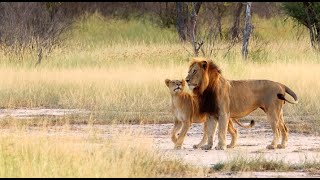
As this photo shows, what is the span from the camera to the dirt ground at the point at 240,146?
10.0m

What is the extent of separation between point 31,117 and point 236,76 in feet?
15.6

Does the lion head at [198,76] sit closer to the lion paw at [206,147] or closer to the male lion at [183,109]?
the male lion at [183,109]

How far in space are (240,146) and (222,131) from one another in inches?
23.8

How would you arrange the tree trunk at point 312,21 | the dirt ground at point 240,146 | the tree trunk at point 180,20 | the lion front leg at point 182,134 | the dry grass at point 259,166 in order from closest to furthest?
the dry grass at point 259,166 → the dirt ground at point 240,146 → the lion front leg at point 182,134 → the tree trunk at point 312,21 → the tree trunk at point 180,20

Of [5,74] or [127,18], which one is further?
[127,18]

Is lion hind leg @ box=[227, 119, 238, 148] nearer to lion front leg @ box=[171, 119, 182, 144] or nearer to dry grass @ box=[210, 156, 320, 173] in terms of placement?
lion front leg @ box=[171, 119, 182, 144]

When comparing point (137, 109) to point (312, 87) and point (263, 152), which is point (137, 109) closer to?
point (312, 87)

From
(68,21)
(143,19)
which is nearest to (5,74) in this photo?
(68,21)

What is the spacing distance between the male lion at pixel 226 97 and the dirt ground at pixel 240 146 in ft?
0.80

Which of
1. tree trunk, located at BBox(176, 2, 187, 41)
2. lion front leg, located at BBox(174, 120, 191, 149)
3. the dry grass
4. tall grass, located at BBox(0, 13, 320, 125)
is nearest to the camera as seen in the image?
the dry grass

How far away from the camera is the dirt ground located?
1002 cm

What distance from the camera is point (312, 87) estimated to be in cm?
1612

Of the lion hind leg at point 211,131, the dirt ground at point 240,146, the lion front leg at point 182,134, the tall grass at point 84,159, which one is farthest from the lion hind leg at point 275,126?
the tall grass at point 84,159

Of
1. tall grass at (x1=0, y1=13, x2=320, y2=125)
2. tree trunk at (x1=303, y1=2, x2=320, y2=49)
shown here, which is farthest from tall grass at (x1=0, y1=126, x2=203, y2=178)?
tree trunk at (x1=303, y1=2, x2=320, y2=49)
